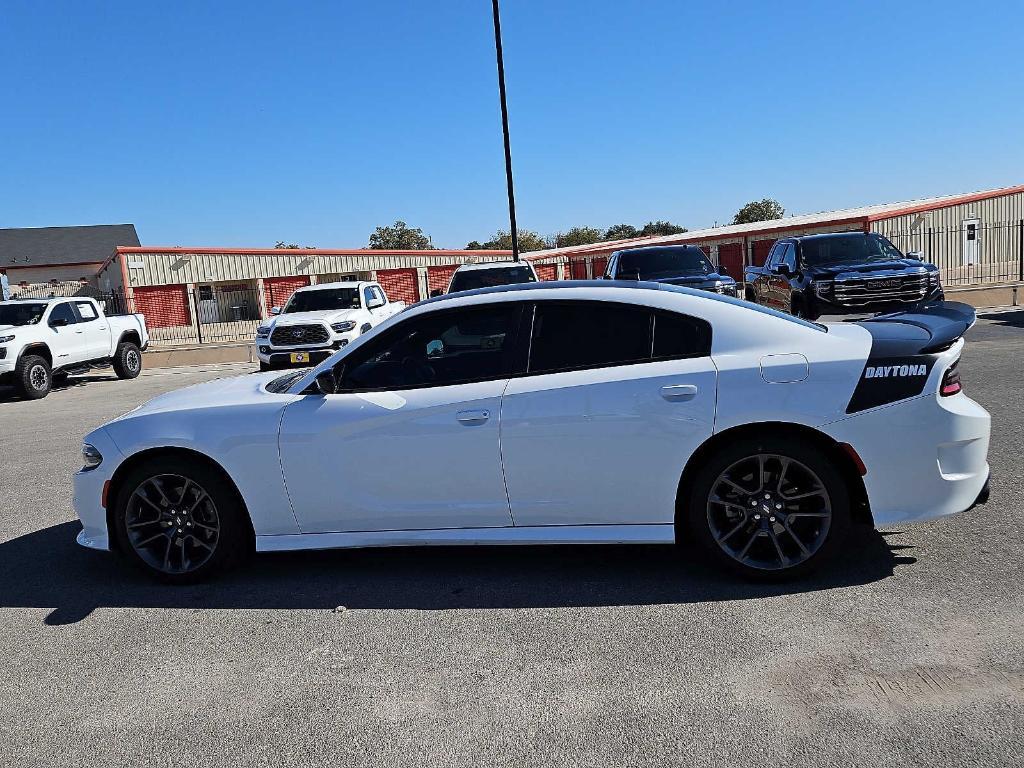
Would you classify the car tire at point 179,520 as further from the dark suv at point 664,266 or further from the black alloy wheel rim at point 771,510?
the dark suv at point 664,266

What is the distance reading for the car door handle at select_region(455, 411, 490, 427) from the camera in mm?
4320

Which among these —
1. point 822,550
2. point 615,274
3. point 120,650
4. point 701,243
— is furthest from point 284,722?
point 701,243

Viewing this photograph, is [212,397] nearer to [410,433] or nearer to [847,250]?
[410,433]

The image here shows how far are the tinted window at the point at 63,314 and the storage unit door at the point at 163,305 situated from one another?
25.4 metres

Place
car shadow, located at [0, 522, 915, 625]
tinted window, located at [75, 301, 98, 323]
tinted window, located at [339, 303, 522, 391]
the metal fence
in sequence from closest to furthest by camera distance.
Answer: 1. car shadow, located at [0, 522, 915, 625]
2. tinted window, located at [339, 303, 522, 391]
3. tinted window, located at [75, 301, 98, 323]
4. the metal fence

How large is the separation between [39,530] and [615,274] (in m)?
11.6

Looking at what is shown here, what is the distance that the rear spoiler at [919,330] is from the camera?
13.6 ft

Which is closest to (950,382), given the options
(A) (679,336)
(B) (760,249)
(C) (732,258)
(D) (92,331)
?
(A) (679,336)

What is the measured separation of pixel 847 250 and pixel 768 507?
42.4 ft

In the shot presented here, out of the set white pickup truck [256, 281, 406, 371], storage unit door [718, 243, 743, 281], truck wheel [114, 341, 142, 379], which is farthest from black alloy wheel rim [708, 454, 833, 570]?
storage unit door [718, 243, 743, 281]

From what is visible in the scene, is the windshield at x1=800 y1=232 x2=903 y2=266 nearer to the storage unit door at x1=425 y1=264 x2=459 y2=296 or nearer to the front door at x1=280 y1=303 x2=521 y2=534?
the front door at x1=280 y1=303 x2=521 y2=534

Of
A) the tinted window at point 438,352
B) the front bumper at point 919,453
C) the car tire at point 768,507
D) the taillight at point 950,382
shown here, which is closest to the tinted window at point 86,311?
the tinted window at point 438,352

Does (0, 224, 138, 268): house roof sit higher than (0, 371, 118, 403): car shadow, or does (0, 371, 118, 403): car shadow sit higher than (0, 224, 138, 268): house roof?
(0, 224, 138, 268): house roof

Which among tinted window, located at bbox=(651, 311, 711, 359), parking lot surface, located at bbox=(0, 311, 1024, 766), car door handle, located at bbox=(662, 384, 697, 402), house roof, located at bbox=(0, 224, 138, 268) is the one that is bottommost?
parking lot surface, located at bbox=(0, 311, 1024, 766)
